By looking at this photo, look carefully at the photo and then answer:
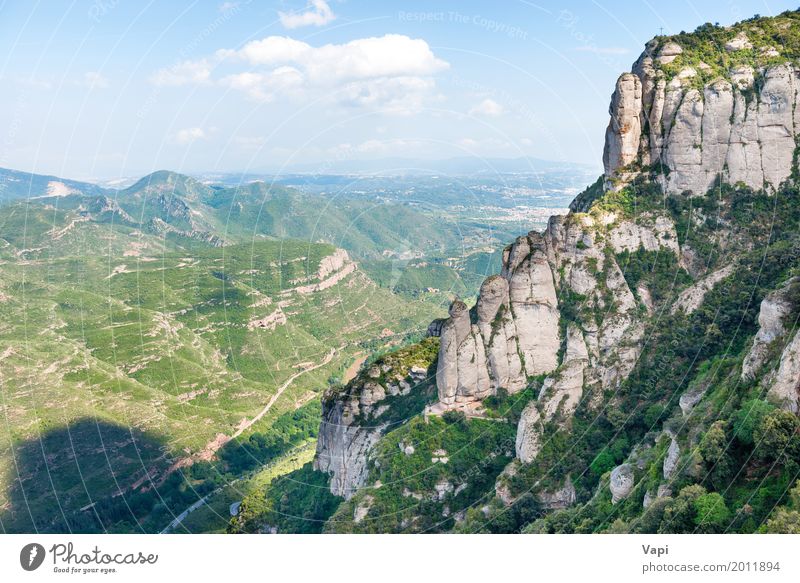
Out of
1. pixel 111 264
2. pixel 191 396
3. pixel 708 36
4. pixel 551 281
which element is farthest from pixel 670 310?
pixel 111 264

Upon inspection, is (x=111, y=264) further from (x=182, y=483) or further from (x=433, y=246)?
(x=182, y=483)

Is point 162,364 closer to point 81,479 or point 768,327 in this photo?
point 81,479

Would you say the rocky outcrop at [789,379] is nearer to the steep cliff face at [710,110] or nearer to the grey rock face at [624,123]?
the steep cliff face at [710,110]

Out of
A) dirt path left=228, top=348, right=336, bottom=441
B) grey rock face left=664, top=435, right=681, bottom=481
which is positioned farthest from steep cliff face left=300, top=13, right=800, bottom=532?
dirt path left=228, top=348, right=336, bottom=441

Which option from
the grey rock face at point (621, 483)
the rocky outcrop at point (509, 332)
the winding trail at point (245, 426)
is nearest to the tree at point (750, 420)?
the grey rock face at point (621, 483)

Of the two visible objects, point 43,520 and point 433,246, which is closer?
point 43,520

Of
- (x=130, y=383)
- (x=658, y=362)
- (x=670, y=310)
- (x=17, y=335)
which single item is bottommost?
(x=130, y=383)

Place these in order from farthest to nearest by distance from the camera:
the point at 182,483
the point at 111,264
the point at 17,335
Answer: the point at 111,264, the point at 17,335, the point at 182,483
